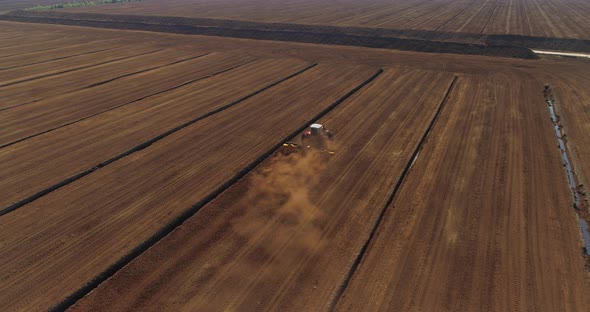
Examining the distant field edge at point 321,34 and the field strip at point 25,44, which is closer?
the distant field edge at point 321,34

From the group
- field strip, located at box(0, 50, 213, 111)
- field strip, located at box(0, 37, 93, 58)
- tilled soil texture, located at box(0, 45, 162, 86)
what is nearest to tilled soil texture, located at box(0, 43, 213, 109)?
field strip, located at box(0, 50, 213, 111)

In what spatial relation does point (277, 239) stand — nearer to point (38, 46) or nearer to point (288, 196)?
point (288, 196)

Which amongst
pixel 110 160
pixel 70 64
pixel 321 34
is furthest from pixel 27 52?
pixel 321 34

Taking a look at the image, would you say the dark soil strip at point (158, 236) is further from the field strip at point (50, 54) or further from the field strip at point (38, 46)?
the field strip at point (38, 46)

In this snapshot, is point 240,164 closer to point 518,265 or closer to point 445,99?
point 518,265

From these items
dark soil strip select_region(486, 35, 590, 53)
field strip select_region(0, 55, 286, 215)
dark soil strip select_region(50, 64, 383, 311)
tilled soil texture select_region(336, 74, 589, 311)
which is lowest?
field strip select_region(0, 55, 286, 215)

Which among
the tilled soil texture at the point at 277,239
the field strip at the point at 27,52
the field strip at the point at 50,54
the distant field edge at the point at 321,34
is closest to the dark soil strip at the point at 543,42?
the distant field edge at the point at 321,34

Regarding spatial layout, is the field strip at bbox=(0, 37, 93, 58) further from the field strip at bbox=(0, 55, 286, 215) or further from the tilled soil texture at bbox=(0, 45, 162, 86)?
the field strip at bbox=(0, 55, 286, 215)
